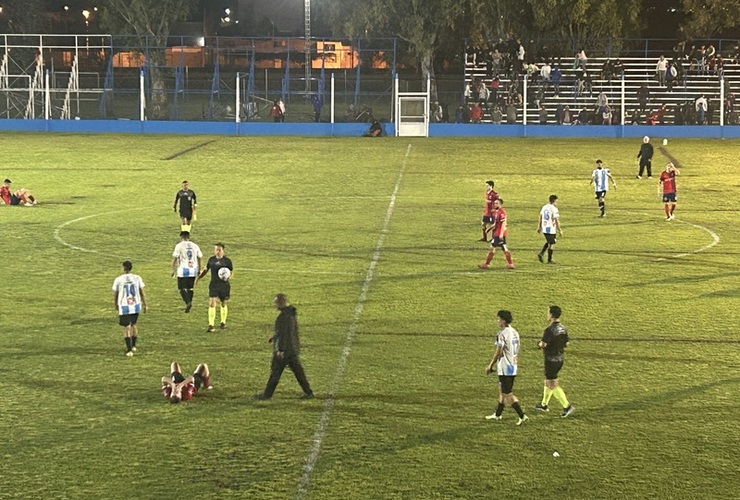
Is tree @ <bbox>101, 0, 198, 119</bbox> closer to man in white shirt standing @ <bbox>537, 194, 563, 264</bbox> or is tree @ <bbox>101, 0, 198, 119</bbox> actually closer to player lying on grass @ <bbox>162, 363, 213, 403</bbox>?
man in white shirt standing @ <bbox>537, 194, 563, 264</bbox>

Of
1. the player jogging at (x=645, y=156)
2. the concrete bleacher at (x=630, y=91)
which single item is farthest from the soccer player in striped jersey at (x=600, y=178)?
the concrete bleacher at (x=630, y=91)

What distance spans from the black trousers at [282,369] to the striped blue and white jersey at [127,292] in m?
3.31

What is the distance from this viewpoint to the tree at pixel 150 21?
77.9 meters

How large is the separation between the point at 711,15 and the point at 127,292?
68226mm

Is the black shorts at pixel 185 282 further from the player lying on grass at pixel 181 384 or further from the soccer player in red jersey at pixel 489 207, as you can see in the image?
the soccer player in red jersey at pixel 489 207

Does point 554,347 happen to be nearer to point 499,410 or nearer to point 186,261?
point 499,410

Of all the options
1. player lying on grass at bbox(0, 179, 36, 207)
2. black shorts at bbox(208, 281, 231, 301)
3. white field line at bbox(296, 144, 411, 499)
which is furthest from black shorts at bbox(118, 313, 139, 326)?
player lying on grass at bbox(0, 179, 36, 207)

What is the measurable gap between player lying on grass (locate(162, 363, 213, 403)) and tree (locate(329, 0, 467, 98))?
59748mm

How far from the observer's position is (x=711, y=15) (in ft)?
260

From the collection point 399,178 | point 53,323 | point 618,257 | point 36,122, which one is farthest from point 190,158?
point 53,323

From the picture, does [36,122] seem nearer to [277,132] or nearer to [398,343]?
[277,132]

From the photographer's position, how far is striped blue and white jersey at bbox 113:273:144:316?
19.1 metres

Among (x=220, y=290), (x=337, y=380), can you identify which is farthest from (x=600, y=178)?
(x=337, y=380)

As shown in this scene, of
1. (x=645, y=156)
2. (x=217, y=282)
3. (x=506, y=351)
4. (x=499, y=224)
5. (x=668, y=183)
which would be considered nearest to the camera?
(x=506, y=351)
